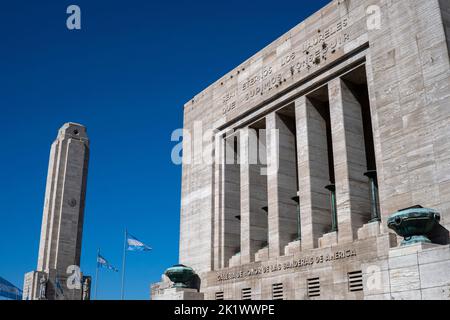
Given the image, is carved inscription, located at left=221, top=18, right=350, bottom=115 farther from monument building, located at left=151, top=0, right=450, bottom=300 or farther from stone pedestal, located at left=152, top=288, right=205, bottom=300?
stone pedestal, located at left=152, top=288, right=205, bottom=300

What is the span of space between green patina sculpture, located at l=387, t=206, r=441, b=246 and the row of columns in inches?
182

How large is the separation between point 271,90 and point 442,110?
10.8 m

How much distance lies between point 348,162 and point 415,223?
20.7 feet

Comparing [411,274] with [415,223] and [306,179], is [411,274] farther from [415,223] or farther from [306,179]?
[306,179]

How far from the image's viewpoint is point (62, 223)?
2307 inches

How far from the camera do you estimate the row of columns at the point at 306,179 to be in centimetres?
2283

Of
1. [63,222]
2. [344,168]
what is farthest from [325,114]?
[63,222]

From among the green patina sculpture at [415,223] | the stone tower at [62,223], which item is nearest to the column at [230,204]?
the green patina sculpture at [415,223]

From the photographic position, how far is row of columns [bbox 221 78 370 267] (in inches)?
899

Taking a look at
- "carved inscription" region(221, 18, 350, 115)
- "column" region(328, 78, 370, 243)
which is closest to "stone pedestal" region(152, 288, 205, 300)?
"column" region(328, 78, 370, 243)


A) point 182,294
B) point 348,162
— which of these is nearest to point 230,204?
point 182,294

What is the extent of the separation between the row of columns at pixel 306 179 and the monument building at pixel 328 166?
6cm

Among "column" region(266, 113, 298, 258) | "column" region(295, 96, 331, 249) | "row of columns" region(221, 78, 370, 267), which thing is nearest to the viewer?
"row of columns" region(221, 78, 370, 267)

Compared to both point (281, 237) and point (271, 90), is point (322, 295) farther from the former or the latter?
point (271, 90)
